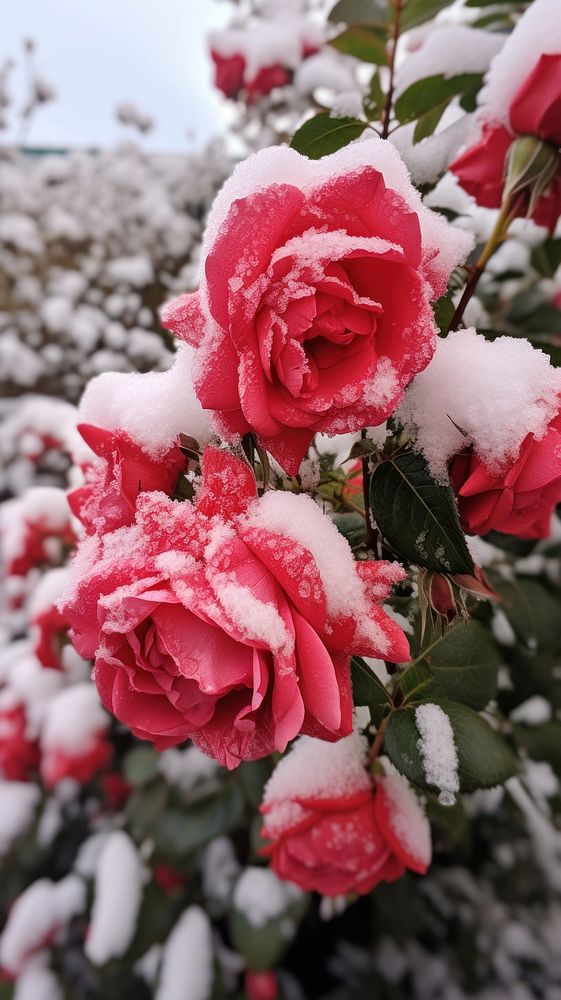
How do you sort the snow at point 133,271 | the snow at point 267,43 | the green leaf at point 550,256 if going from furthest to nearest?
1. the snow at point 133,271
2. the snow at point 267,43
3. the green leaf at point 550,256

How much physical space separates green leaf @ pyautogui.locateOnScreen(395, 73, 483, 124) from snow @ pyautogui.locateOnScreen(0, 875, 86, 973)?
1.37 metres

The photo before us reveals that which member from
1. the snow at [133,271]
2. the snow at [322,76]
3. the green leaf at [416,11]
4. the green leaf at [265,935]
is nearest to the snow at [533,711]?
the green leaf at [265,935]

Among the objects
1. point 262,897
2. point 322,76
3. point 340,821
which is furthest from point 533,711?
point 322,76

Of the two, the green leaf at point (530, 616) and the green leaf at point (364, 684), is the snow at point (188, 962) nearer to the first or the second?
the green leaf at point (530, 616)

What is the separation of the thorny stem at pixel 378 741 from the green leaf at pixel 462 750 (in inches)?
0.7

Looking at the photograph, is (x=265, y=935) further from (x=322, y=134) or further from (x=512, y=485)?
(x=322, y=134)

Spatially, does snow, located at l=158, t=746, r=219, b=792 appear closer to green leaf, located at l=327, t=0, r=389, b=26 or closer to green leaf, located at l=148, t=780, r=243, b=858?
green leaf, located at l=148, t=780, r=243, b=858

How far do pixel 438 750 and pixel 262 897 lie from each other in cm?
75

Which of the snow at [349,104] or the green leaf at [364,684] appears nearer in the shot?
the green leaf at [364,684]

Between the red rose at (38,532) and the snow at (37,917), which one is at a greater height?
the red rose at (38,532)

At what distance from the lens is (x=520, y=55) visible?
18.1 inches

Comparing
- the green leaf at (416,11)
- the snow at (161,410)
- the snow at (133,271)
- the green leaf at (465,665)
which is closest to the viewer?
the snow at (161,410)

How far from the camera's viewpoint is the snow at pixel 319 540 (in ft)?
1.04

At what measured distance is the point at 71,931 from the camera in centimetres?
125
